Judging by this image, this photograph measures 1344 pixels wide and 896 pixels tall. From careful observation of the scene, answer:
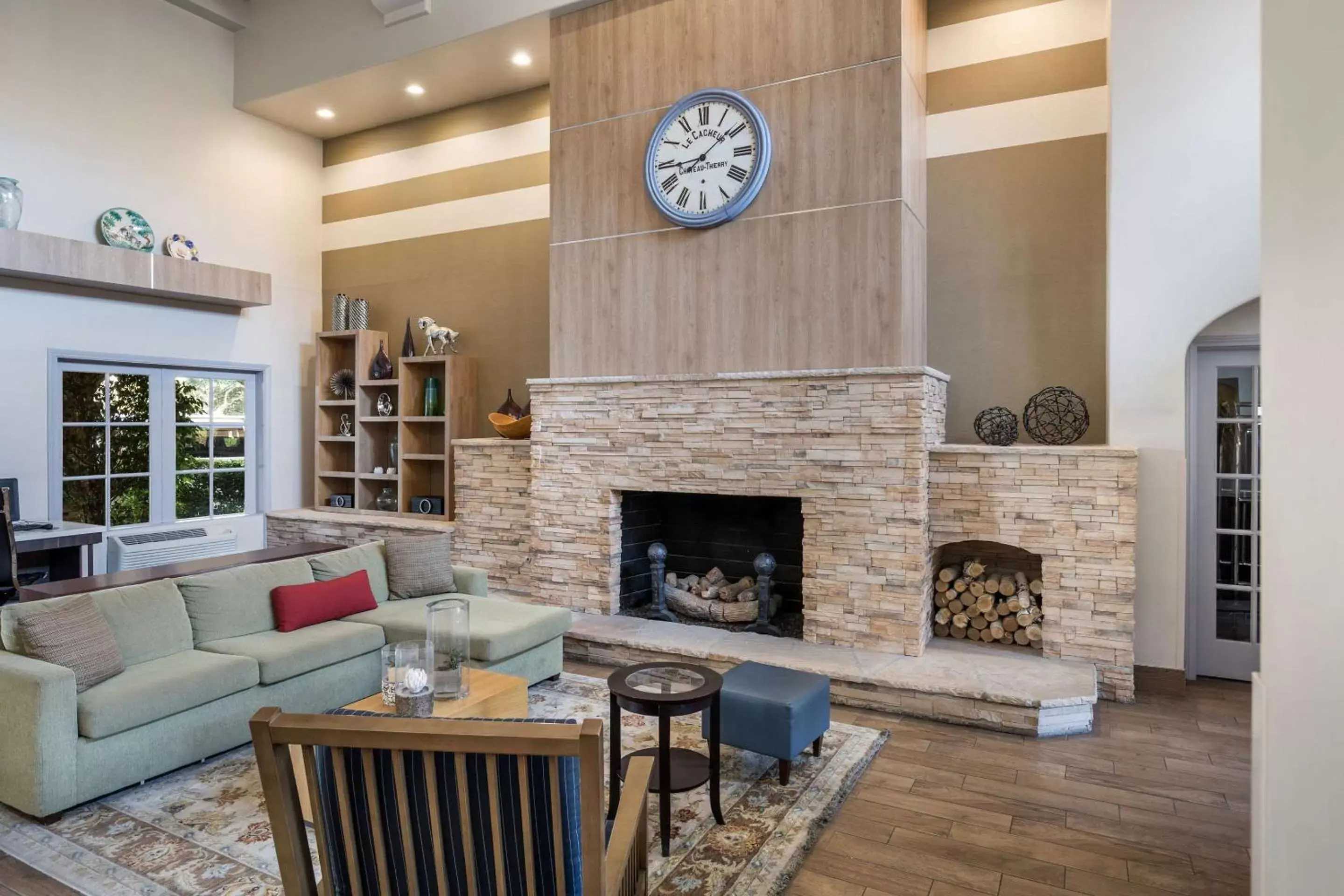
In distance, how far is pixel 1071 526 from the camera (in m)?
4.25

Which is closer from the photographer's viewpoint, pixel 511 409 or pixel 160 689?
pixel 160 689

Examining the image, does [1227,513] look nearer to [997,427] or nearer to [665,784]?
[997,427]

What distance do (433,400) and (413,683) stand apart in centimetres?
405

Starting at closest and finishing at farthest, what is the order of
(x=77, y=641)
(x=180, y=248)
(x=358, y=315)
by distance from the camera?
(x=77, y=641)
(x=180, y=248)
(x=358, y=315)

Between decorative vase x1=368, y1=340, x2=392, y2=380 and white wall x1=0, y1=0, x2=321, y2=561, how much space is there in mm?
985

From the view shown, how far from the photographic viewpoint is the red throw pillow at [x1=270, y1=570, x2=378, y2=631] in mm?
3953

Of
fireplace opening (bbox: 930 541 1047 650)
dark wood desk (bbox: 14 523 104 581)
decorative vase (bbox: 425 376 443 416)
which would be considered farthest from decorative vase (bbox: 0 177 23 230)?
fireplace opening (bbox: 930 541 1047 650)

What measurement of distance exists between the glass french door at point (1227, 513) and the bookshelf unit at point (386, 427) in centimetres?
517

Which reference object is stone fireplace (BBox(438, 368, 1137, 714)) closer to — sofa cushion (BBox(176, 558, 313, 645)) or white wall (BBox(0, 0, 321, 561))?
sofa cushion (BBox(176, 558, 313, 645))

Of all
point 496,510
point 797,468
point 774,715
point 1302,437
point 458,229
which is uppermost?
point 458,229

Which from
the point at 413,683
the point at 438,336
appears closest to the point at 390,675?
the point at 413,683

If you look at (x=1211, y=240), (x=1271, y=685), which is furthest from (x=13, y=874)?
(x=1211, y=240)

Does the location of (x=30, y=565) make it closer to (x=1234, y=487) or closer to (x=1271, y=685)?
(x=1271, y=685)

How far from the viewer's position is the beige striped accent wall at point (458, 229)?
6.47 m
